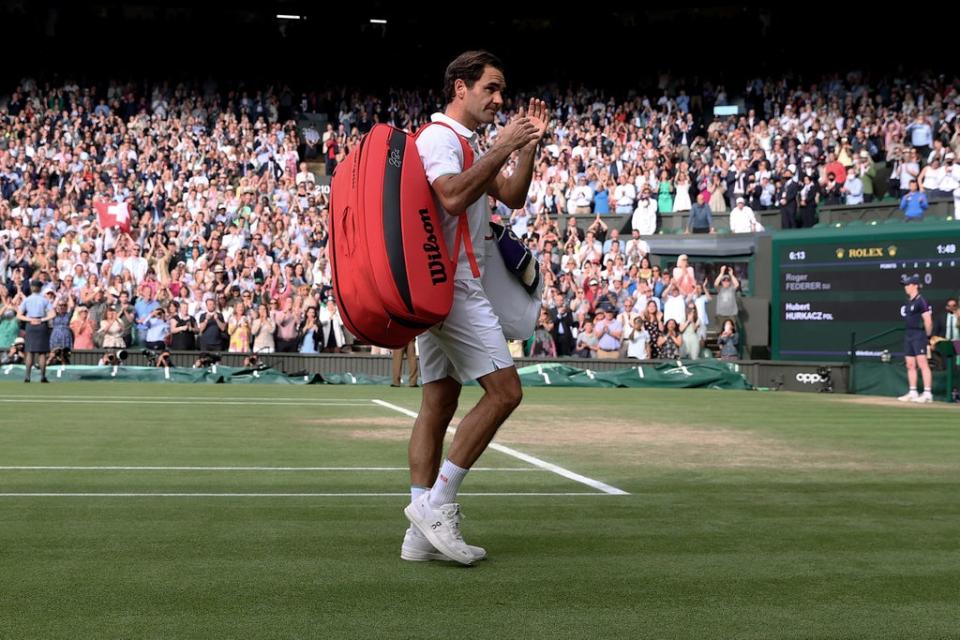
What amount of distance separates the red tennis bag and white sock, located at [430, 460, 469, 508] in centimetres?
61

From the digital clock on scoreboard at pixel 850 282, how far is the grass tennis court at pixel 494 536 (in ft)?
34.9

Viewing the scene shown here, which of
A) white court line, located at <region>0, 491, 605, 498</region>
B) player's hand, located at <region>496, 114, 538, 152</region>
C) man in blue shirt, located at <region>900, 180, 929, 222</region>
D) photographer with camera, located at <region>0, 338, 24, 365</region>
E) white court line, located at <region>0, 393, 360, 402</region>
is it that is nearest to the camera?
player's hand, located at <region>496, 114, 538, 152</region>

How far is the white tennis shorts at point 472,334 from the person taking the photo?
542 centimetres

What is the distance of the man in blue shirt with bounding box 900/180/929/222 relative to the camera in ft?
80.3

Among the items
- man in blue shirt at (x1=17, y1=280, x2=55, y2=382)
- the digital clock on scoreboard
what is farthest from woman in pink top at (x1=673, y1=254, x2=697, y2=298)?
man in blue shirt at (x1=17, y1=280, x2=55, y2=382)

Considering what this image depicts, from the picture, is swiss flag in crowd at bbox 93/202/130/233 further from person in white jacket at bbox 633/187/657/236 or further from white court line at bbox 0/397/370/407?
white court line at bbox 0/397/370/407

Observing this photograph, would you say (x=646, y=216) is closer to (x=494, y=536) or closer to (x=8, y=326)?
(x=8, y=326)

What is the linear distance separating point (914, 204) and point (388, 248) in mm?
21463

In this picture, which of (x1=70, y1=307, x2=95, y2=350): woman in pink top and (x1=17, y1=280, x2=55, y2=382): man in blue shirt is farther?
(x1=70, y1=307, x2=95, y2=350): woman in pink top

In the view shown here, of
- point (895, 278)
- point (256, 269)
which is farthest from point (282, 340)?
point (895, 278)

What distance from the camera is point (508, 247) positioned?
225 inches

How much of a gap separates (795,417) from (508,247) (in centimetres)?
1079

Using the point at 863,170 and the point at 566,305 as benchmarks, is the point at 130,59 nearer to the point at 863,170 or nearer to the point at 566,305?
the point at 566,305

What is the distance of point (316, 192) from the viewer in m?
32.3
